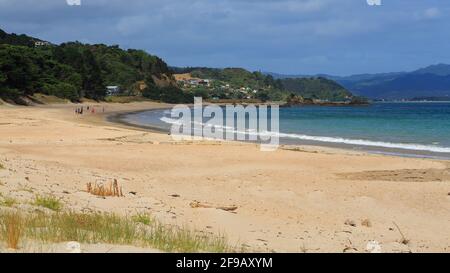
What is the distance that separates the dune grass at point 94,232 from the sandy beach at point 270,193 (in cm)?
86

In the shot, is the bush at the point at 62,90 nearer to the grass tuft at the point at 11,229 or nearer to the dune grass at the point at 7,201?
the dune grass at the point at 7,201

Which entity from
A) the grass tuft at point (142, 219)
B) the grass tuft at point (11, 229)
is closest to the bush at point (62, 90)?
the grass tuft at point (142, 219)

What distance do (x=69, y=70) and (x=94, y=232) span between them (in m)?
104

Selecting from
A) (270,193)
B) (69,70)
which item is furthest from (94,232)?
(69,70)

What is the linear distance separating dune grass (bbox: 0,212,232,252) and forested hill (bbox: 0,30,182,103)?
67.7 metres

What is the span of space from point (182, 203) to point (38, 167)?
4.80m

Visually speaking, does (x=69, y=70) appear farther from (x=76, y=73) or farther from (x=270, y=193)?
(x=270, y=193)

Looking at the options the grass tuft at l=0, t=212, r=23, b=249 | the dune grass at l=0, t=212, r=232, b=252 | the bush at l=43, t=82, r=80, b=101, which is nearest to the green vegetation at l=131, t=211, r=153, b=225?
the dune grass at l=0, t=212, r=232, b=252

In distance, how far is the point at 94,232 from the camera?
6.57 meters

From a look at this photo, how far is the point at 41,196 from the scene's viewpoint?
912cm

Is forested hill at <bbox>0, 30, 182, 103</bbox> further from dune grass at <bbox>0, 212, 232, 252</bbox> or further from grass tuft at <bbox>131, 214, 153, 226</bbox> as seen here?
dune grass at <bbox>0, 212, 232, 252</bbox>

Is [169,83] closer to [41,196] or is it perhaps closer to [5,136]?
[5,136]

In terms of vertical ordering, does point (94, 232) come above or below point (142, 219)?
above
